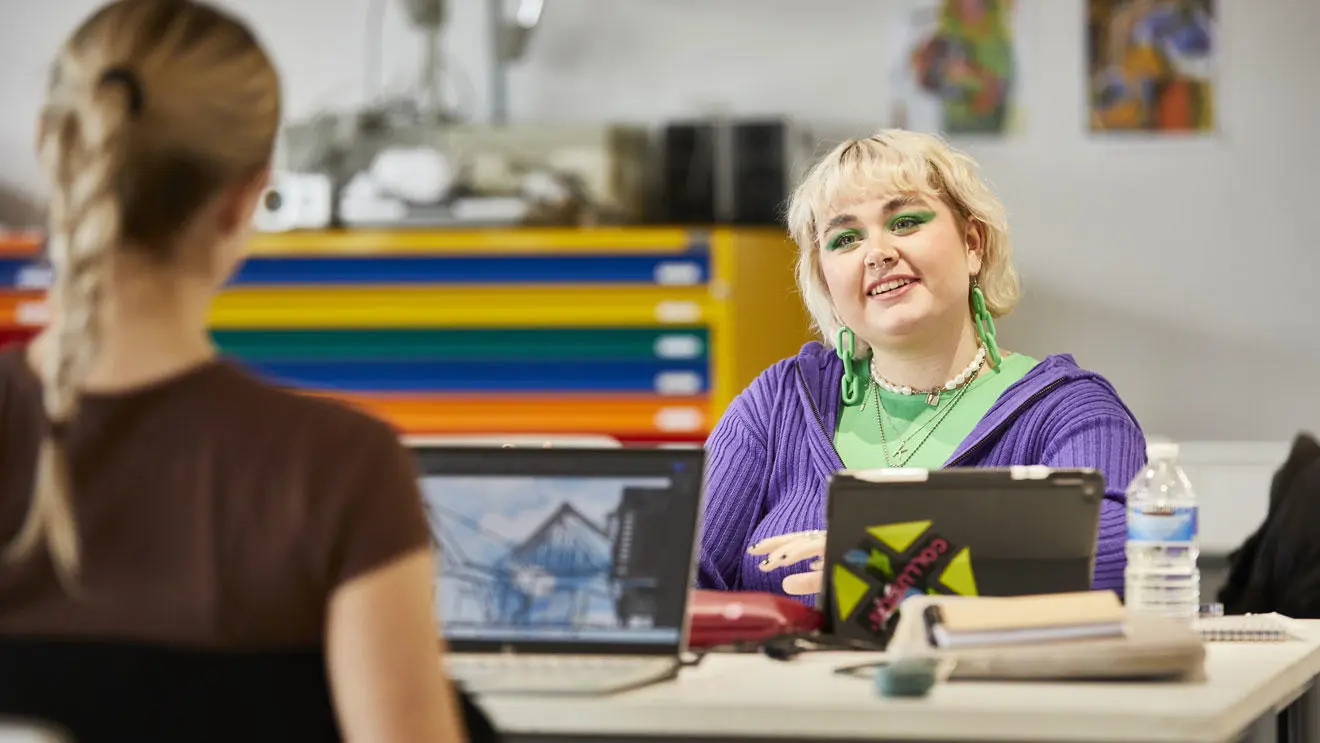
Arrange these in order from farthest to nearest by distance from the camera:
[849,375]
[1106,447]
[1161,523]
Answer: [849,375]
[1106,447]
[1161,523]

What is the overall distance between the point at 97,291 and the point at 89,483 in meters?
0.11

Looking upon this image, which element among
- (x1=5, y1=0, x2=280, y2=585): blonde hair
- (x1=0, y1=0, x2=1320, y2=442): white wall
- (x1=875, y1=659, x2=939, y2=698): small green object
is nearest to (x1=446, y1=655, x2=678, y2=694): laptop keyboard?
(x1=875, y1=659, x2=939, y2=698): small green object

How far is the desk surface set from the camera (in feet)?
4.24

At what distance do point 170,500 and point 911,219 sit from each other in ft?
5.15

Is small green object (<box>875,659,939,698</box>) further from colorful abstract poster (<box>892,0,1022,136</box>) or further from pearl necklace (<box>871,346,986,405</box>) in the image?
colorful abstract poster (<box>892,0,1022,136</box>)

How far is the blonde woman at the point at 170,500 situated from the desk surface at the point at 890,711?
0.39 m

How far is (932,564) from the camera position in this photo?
1698 millimetres

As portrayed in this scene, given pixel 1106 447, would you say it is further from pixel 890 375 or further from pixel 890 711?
pixel 890 711

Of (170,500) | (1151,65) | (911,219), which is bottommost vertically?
(170,500)

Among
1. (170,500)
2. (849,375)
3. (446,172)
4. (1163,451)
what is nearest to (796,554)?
(1163,451)

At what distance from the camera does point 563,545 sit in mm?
1596

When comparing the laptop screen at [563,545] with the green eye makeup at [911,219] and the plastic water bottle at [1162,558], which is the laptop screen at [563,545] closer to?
the plastic water bottle at [1162,558]

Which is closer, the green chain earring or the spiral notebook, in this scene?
the spiral notebook

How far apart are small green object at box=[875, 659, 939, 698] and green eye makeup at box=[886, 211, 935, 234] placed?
110cm
